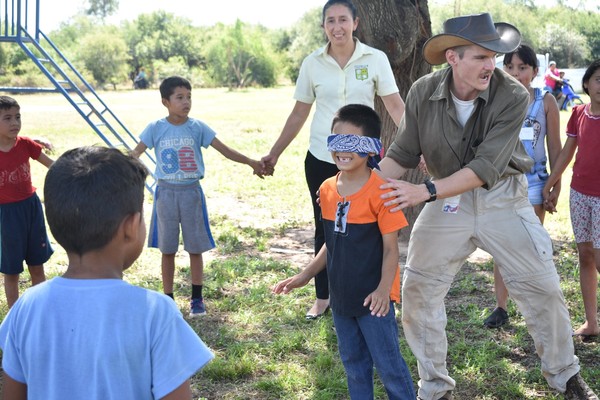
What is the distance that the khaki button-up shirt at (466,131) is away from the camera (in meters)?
3.56

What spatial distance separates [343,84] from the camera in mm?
5023

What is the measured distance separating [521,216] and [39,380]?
2.65 m

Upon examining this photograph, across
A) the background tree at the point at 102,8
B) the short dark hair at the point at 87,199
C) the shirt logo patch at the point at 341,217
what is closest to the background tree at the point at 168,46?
the background tree at the point at 102,8

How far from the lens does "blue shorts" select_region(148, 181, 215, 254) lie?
209 inches

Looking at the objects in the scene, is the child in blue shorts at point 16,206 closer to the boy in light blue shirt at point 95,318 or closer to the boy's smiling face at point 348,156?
the boy's smiling face at point 348,156

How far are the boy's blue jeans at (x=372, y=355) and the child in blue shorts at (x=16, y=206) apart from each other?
2698 mm

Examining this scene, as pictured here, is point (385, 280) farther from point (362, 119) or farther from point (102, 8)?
point (102, 8)

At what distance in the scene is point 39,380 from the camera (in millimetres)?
1943

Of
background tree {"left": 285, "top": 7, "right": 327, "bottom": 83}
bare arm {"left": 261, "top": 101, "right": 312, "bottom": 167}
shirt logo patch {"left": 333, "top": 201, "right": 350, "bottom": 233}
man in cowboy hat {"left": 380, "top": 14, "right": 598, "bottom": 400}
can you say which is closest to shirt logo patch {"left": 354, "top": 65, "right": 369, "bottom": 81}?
bare arm {"left": 261, "top": 101, "right": 312, "bottom": 167}

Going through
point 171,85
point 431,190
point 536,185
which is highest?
point 171,85

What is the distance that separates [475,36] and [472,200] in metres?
0.84

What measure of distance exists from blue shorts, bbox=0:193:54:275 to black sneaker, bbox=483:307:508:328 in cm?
324

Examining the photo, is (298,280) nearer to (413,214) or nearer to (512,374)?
(512,374)

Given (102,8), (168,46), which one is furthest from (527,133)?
(102,8)
